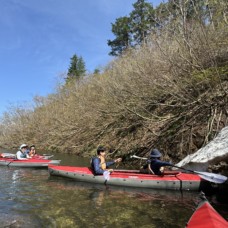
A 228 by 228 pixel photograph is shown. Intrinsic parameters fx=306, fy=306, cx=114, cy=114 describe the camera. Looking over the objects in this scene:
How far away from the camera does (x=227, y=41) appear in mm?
10344

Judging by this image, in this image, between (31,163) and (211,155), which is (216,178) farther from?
(31,163)

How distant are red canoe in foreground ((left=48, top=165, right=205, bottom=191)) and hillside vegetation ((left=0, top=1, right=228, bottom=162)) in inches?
84.9

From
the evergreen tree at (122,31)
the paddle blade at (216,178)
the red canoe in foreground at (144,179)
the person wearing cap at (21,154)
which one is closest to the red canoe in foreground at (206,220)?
the paddle blade at (216,178)

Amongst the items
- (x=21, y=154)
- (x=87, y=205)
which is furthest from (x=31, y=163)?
(x=87, y=205)

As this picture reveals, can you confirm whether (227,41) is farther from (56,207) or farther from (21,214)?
(21,214)

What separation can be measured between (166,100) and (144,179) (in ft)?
18.2

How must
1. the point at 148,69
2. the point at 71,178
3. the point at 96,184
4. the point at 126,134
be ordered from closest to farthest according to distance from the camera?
the point at 96,184, the point at 71,178, the point at 148,69, the point at 126,134

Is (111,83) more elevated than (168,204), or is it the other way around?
(111,83)

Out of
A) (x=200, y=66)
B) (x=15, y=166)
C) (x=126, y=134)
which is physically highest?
(x=200, y=66)

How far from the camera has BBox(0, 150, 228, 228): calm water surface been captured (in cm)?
578

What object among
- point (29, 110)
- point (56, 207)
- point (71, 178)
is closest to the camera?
point (56, 207)

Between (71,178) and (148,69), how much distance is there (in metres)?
6.25

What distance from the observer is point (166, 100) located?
1361 cm

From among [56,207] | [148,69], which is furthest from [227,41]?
[56,207]
